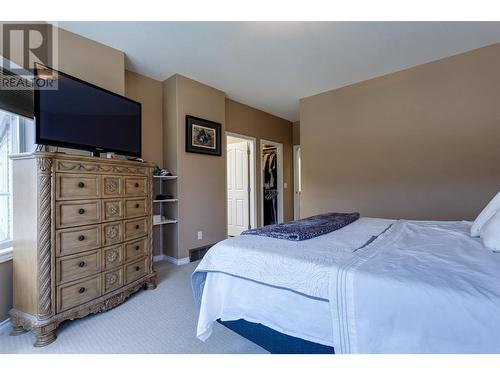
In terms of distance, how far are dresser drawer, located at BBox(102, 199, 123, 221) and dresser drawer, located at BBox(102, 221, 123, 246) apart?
0.16 feet

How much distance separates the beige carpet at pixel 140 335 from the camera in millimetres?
1472

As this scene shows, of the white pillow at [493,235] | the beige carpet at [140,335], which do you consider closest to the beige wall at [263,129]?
the beige carpet at [140,335]

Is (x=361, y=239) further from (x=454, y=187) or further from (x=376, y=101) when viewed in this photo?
(x=376, y=101)

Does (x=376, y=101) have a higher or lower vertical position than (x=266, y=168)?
higher

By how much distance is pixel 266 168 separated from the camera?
5402 millimetres

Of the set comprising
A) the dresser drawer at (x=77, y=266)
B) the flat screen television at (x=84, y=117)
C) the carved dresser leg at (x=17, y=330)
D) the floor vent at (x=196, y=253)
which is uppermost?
the flat screen television at (x=84, y=117)

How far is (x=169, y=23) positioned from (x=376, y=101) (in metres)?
2.73

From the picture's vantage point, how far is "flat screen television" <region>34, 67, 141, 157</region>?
66.4 inches

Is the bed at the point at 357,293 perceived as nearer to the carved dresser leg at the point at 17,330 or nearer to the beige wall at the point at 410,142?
the carved dresser leg at the point at 17,330

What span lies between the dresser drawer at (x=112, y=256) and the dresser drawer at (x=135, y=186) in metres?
0.46

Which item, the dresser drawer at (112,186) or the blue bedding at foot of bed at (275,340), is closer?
the blue bedding at foot of bed at (275,340)

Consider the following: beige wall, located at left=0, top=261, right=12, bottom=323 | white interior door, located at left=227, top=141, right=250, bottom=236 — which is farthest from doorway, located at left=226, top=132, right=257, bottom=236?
beige wall, located at left=0, top=261, right=12, bottom=323

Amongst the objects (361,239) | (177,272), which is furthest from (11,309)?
(361,239)

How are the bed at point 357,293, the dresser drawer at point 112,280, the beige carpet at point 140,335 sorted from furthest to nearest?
1. the dresser drawer at point 112,280
2. the beige carpet at point 140,335
3. the bed at point 357,293
